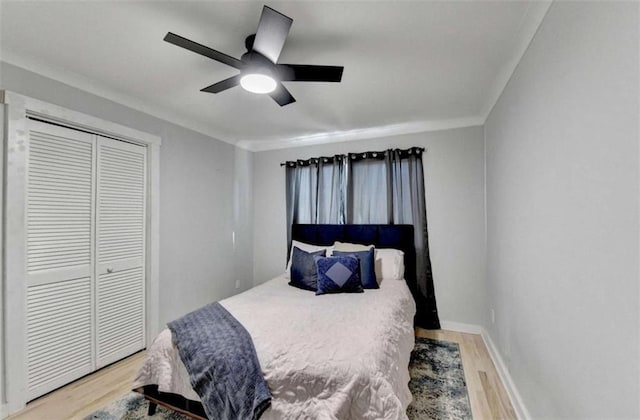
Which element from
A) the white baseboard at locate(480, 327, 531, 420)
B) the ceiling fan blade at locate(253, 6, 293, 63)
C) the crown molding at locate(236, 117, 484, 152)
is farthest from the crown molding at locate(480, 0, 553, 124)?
the white baseboard at locate(480, 327, 531, 420)

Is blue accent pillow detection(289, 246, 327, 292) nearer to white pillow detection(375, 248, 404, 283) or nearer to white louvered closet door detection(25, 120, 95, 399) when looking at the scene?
white pillow detection(375, 248, 404, 283)

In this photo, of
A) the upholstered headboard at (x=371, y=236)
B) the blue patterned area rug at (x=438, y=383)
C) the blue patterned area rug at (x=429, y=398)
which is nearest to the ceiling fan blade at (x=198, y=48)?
the blue patterned area rug at (x=429, y=398)

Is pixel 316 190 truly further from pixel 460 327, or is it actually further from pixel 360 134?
pixel 460 327

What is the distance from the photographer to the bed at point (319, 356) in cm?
134

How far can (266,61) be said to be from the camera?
166 cm

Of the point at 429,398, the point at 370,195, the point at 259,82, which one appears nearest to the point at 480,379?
the point at 429,398

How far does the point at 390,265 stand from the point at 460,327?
1.12 metres

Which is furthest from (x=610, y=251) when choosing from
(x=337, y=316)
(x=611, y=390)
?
(x=337, y=316)

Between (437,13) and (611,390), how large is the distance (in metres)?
1.84

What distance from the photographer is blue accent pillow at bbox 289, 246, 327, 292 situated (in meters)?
2.84

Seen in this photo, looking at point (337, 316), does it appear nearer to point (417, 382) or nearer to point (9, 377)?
point (417, 382)

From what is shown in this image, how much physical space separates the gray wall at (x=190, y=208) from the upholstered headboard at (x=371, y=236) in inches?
42.3

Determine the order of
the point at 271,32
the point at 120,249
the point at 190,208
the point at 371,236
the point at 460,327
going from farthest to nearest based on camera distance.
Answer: the point at 371,236
the point at 190,208
the point at 460,327
the point at 120,249
the point at 271,32

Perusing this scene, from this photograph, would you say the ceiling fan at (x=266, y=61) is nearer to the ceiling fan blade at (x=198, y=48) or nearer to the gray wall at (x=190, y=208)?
→ the ceiling fan blade at (x=198, y=48)
